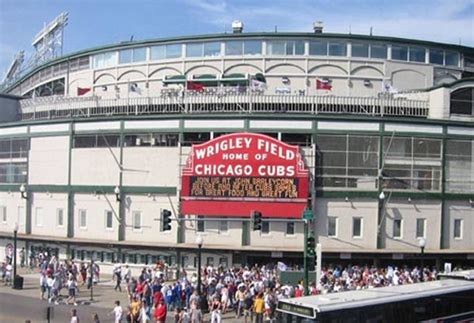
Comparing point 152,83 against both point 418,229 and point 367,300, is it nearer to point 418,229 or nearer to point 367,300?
point 418,229

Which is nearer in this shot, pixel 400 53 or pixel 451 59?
pixel 400 53

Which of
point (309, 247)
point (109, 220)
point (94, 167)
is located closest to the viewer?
point (309, 247)

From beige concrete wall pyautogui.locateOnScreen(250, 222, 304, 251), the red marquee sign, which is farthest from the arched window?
beige concrete wall pyautogui.locateOnScreen(250, 222, 304, 251)

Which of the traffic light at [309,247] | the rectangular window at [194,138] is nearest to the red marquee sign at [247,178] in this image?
the rectangular window at [194,138]

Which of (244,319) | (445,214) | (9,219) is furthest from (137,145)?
(445,214)

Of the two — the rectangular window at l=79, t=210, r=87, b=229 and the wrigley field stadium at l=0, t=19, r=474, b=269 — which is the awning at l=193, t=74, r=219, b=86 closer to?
the wrigley field stadium at l=0, t=19, r=474, b=269

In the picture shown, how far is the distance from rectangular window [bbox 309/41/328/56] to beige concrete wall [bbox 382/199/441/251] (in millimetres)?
20012

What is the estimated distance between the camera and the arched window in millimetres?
48156

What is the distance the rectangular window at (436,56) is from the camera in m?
61.3

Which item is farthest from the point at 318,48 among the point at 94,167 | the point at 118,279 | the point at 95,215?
the point at 118,279

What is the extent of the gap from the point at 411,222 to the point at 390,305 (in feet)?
78.4

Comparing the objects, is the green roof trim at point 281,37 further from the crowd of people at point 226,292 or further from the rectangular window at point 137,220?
the crowd of people at point 226,292

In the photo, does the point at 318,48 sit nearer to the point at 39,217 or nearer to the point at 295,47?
the point at 295,47

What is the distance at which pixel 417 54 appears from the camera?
60688mm
